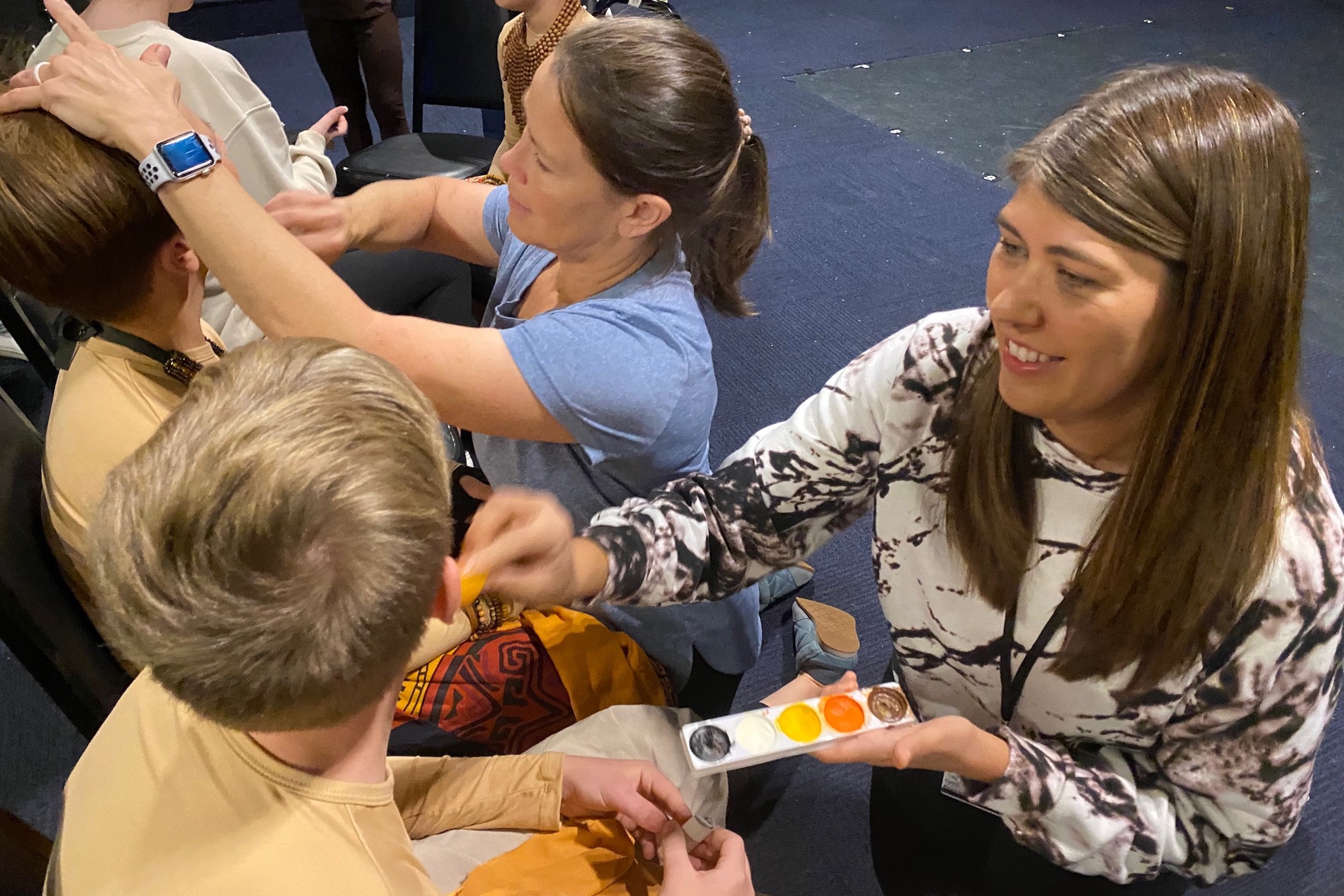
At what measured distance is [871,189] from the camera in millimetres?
3422

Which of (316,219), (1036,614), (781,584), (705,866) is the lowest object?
(781,584)

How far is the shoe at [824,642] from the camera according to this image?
5.77 ft

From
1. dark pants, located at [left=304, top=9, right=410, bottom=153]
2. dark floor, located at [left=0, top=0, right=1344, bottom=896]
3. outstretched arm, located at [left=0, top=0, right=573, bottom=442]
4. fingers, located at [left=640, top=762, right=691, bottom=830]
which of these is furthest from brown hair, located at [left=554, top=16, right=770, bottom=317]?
dark pants, located at [left=304, top=9, right=410, bottom=153]

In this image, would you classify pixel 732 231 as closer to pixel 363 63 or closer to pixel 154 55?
pixel 154 55

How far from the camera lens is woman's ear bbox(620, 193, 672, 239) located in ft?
3.81

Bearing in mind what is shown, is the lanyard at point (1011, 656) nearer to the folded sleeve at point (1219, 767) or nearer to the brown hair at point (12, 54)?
the folded sleeve at point (1219, 767)

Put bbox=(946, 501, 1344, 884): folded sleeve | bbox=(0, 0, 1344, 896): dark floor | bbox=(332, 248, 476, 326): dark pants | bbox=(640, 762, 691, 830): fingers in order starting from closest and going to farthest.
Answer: bbox=(946, 501, 1344, 884): folded sleeve < bbox=(640, 762, 691, 830): fingers < bbox=(0, 0, 1344, 896): dark floor < bbox=(332, 248, 476, 326): dark pants

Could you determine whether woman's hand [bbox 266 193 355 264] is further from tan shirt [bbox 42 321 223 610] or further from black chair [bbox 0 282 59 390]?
black chair [bbox 0 282 59 390]

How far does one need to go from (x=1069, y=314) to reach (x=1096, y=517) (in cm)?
25

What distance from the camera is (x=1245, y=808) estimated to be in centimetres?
Answer: 92

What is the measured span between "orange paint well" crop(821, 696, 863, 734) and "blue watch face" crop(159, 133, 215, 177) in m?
0.97

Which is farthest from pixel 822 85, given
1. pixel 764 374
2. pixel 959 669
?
pixel 959 669

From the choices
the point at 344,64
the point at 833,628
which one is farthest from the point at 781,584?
the point at 344,64

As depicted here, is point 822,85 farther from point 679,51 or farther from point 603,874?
point 603,874
